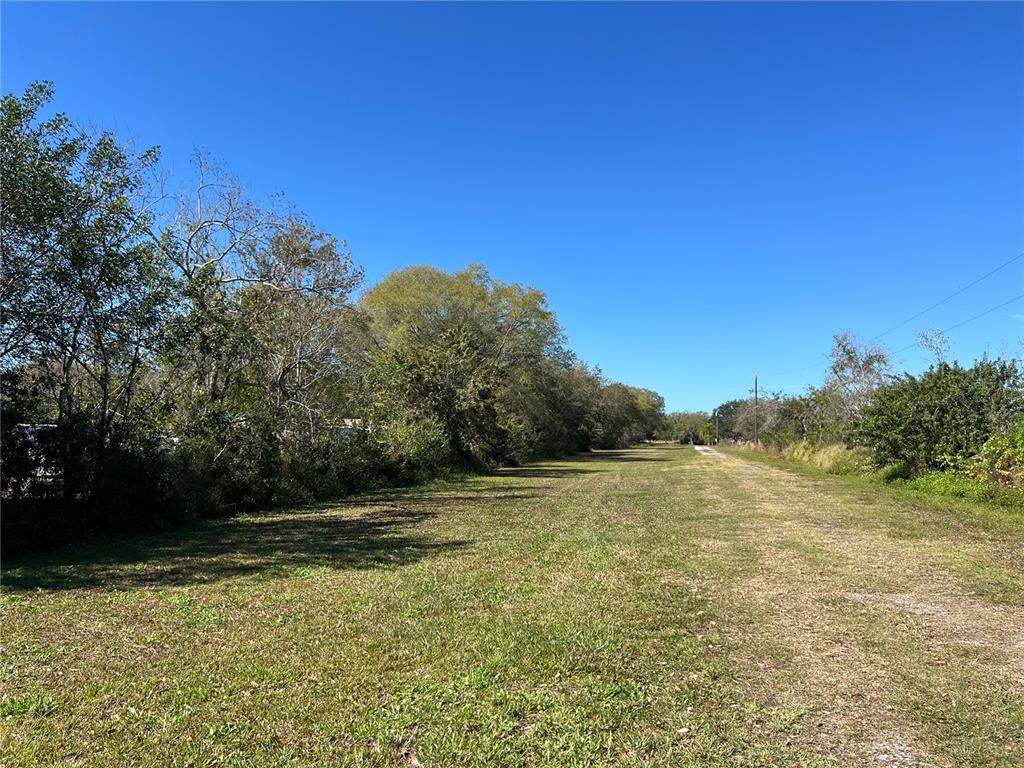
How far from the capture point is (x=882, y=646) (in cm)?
460

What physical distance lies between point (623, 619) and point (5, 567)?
7182mm

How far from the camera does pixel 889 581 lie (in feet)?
21.7

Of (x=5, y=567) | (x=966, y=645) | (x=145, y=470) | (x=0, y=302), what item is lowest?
(x=966, y=645)

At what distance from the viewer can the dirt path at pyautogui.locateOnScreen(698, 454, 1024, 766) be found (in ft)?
10.9

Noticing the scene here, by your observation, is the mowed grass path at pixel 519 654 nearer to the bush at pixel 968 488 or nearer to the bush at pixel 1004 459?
the bush at pixel 968 488

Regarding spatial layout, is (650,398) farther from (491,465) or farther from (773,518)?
(773,518)

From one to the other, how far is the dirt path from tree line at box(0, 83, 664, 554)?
9.18 m

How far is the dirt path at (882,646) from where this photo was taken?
10.9 feet

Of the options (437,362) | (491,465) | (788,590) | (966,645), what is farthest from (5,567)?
(491,465)

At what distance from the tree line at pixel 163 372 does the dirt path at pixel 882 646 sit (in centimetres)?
918

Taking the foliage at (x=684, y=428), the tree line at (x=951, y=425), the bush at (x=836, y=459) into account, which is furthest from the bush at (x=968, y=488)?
the foliage at (x=684, y=428)

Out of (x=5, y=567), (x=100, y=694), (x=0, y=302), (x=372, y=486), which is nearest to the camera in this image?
(x=100, y=694)

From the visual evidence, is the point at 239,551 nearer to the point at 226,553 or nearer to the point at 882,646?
the point at 226,553

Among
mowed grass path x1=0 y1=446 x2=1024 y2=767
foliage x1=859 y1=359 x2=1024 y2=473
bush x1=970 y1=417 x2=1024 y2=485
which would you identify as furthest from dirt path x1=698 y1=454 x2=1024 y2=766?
foliage x1=859 y1=359 x2=1024 y2=473
